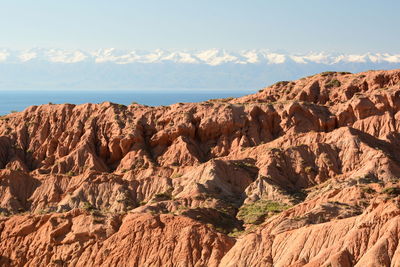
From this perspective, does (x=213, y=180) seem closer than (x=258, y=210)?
No

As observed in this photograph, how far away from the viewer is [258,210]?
76938 millimetres

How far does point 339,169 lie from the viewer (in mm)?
89375

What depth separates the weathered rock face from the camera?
56728mm

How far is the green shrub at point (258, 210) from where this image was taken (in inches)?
2911

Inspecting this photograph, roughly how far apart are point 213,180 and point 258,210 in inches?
356

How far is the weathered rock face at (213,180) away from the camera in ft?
186

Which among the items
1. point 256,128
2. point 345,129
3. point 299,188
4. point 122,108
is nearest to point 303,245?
point 299,188

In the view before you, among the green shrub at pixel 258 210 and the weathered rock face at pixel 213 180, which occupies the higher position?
the weathered rock face at pixel 213 180

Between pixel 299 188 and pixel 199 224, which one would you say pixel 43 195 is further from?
pixel 199 224

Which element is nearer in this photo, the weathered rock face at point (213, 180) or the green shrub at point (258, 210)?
the weathered rock face at point (213, 180)

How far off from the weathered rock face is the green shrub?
0.19m

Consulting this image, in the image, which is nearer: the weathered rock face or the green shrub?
the weathered rock face

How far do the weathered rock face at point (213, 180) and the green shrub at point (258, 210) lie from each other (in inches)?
7.5

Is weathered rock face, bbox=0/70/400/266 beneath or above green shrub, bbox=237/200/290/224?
above
